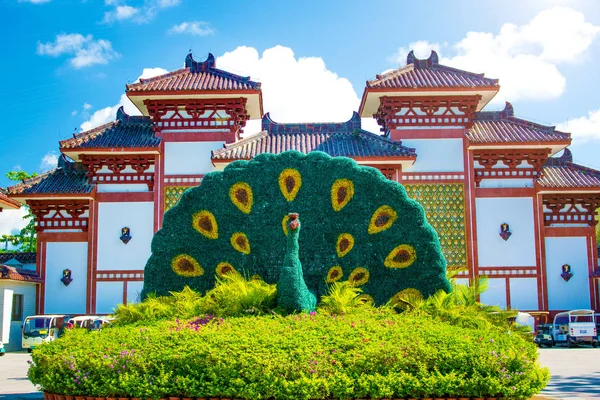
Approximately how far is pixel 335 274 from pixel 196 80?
44.0 ft

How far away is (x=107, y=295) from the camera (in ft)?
67.9

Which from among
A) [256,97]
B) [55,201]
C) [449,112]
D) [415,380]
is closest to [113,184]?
[55,201]

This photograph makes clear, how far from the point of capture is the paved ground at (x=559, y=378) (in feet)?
32.5

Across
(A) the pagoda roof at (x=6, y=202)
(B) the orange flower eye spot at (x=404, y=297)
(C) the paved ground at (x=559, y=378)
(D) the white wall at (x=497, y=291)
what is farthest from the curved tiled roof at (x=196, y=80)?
(B) the orange flower eye spot at (x=404, y=297)

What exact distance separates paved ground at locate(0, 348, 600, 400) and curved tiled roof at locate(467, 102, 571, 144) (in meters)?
7.08

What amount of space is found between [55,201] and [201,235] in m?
13.2

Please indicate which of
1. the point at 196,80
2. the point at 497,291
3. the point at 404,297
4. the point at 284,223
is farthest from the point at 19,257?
the point at 404,297

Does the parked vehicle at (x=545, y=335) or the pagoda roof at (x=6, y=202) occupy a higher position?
the pagoda roof at (x=6, y=202)

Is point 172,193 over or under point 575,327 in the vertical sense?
over

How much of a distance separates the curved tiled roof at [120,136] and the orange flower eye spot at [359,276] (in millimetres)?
12474

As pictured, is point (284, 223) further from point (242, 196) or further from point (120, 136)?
point (120, 136)

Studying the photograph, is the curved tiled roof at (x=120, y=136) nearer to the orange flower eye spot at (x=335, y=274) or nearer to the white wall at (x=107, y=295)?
the white wall at (x=107, y=295)

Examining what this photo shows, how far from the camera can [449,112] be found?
21.8m

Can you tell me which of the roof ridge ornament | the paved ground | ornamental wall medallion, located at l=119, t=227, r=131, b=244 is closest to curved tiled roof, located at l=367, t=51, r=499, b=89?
the roof ridge ornament
